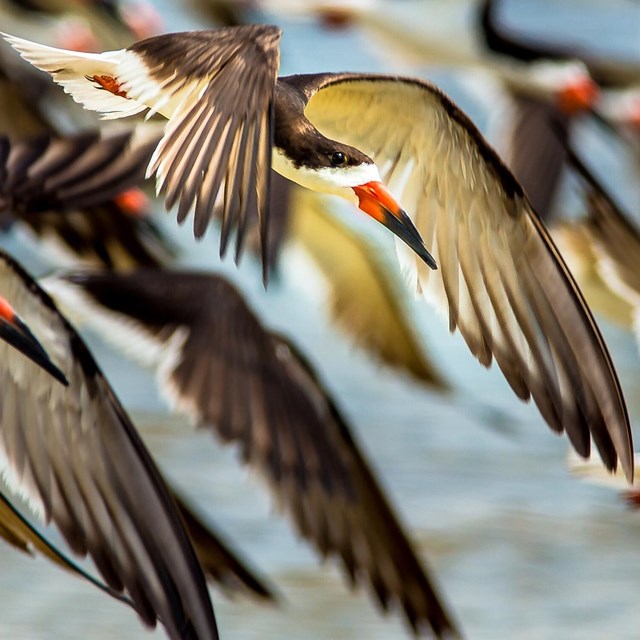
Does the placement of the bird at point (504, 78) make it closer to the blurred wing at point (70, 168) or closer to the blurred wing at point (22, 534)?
the blurred wing at point (70, 168)

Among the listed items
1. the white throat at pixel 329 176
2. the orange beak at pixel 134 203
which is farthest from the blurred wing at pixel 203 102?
the orange beak at pixel 134 203

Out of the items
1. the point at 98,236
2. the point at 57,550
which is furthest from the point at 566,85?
the point at 57,550

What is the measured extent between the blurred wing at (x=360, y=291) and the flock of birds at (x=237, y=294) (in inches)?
17.9

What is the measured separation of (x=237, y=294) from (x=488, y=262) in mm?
851

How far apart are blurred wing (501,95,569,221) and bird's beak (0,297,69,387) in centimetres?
242

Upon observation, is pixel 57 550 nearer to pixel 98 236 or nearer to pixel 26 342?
pixel 26 342

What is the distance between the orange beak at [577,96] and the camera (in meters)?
4.55

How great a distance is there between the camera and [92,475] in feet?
7.19

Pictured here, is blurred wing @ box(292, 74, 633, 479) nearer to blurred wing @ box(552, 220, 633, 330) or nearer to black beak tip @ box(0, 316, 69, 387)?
black beak tip @ box(0, 316, 69, 387)

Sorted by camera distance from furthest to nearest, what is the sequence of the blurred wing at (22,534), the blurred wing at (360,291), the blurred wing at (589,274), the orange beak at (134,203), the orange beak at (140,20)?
the orange beak at (140,20)
the blurred wing at (360,291)
the blurred wing at (589,274)
the orange beak at (134,203)
the blurred wing at (22,534)

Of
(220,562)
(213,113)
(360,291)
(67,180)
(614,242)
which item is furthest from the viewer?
(360,291)

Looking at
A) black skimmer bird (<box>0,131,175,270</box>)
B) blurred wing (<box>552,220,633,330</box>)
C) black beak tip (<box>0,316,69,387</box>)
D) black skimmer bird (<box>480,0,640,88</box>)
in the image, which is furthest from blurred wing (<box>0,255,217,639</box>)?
black skimmer bird (<box>480,0,640,88</box>)

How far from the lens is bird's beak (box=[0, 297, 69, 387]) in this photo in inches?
74.5

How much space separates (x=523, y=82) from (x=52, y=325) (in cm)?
278
